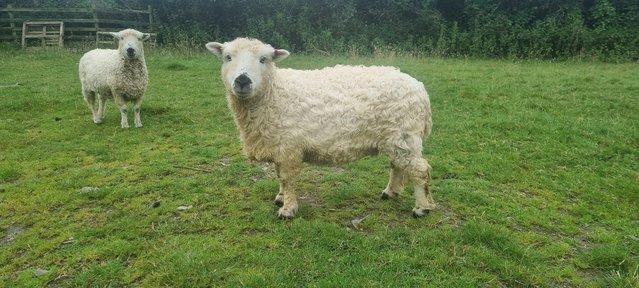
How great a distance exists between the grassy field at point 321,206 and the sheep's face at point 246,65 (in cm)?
179

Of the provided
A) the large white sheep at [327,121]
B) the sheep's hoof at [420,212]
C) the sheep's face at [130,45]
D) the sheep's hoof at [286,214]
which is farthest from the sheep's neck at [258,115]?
the sheep's face at [130,45]

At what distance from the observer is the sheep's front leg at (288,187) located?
20.8 feet

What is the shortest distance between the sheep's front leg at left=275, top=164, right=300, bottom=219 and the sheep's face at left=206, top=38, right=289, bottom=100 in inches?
42.5

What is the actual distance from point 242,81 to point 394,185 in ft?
9.42

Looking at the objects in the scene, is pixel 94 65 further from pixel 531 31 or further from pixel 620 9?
pixel 620 9

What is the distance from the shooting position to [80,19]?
1141 inches

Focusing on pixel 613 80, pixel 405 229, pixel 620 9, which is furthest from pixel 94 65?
pixel 620 9

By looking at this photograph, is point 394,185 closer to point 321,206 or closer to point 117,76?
point 321,206

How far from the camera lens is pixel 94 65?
11602 millimetres

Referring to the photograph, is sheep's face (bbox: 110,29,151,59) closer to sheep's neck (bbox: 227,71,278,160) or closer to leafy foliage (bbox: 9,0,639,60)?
sheep's neck (bbox: 227,71,278,160)

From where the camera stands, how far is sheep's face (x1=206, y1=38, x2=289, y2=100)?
576 cm

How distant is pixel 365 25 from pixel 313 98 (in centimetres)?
2452

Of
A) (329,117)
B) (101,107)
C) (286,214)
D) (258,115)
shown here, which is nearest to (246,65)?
(258,115)

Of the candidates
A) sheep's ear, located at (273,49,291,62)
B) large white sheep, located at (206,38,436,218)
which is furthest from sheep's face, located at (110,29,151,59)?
sheep's ear, located at (273,49,291,62)
